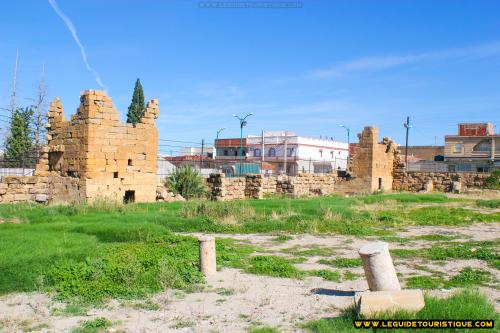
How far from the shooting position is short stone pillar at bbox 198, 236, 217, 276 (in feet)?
26.9

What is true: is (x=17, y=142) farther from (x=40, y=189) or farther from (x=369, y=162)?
(x=369, y=162)

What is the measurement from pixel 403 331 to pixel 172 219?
9.49 metres

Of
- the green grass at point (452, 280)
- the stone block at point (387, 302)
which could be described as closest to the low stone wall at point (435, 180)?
the green grass at point (452, 280)

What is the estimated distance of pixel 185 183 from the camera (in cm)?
2255

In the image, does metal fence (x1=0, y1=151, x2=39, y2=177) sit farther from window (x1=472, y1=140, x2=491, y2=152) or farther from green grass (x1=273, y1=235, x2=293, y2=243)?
window (x1=472, y1=140, x2=491, y2=152)

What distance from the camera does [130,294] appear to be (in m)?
7.06

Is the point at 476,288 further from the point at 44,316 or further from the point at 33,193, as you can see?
the point at 33,193

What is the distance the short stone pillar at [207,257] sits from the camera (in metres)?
8.21

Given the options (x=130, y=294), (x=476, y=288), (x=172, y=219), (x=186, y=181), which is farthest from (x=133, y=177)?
(x=476, y=288)

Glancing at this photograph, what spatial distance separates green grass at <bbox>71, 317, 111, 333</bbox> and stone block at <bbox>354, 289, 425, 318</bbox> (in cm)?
299

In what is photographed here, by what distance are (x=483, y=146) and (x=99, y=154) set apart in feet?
185

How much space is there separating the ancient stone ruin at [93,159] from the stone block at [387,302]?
13452 millimetres

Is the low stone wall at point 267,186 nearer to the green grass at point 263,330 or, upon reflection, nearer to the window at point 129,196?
the window at point 129,196

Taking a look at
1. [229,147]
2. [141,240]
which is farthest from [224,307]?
A: [229,147]
